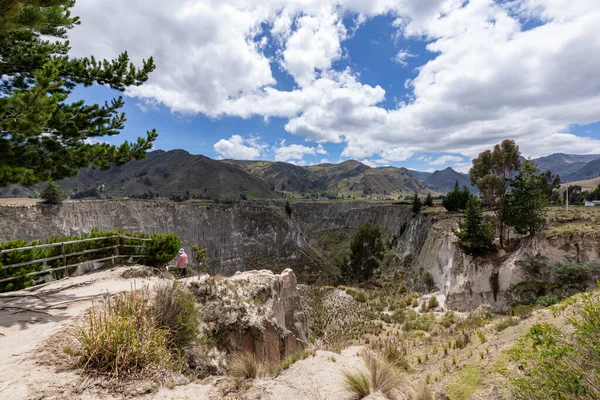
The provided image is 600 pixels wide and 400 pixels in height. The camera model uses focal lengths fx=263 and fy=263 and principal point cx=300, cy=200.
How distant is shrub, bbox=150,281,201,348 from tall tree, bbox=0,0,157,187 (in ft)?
17.6

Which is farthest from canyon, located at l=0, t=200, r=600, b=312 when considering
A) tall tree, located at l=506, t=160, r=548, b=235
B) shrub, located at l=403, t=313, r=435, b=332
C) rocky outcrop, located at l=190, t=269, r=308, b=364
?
rocky outcrop, located at l=190, t=269, r=308, b=364

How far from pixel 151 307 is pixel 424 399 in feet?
20.9

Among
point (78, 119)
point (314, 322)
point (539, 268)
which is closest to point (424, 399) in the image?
point (78, 119)

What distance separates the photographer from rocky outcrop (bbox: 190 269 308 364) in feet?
30.8

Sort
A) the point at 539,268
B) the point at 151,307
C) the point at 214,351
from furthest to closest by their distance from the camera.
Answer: the point at 539,268 → the point at 214,351 → the point at 151,307

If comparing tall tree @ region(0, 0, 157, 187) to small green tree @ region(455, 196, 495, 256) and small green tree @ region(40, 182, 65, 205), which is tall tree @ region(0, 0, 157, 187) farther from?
small green tree @ region(40, 182, 65, 205)

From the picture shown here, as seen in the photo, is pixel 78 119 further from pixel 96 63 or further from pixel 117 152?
pixel 96 63

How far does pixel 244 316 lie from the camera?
9.95 metres

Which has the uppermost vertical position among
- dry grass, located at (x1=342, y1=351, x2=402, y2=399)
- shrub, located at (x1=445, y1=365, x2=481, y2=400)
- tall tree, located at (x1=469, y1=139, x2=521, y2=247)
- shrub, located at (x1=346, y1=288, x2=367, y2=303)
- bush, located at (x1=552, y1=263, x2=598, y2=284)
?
tall tree, located at (x1=469, y1=139, x2=521, y2=247)

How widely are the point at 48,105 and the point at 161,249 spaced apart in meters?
9.30

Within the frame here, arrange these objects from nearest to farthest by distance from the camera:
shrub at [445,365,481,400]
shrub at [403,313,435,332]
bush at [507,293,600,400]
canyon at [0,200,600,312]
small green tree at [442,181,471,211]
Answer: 1. bush at [507,293,600,400]
2. shrub at [445,365,481,400]
3. shrub at [403,313,435,332]
4. canyon at [0,200,600,312]
5. small green tree at [442,181,471,211]

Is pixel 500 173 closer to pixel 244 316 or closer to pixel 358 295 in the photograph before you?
pixel 358 295

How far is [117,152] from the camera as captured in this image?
1051 cm

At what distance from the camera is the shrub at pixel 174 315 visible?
21.3 feet
